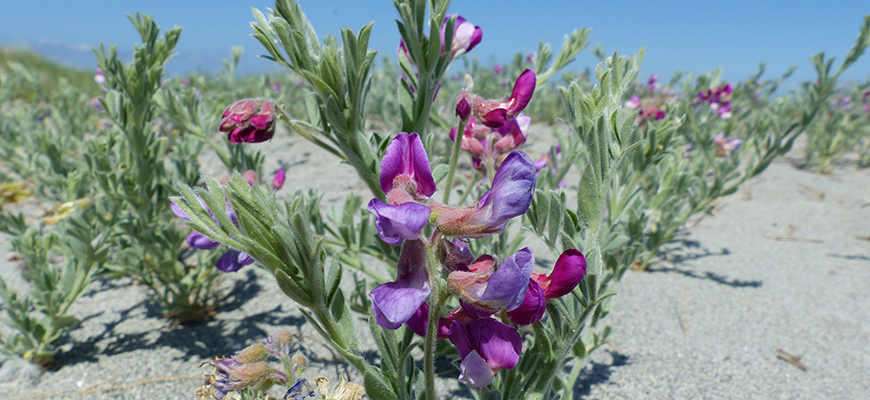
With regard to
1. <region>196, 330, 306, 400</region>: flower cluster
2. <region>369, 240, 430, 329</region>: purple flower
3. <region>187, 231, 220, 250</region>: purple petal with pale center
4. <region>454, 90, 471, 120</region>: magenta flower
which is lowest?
<region>196, 330, 306, 400</region>: flower cluster

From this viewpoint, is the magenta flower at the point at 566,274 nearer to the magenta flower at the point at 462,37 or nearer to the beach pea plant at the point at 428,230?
the beach pea plant at the point at 428,230

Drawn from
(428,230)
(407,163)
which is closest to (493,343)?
(428,230)

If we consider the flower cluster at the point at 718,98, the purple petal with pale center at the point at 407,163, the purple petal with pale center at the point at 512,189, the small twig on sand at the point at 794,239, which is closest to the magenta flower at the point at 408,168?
the purple petal with pale center at the point at 407,163

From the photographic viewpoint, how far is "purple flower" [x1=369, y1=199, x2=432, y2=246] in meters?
0.59

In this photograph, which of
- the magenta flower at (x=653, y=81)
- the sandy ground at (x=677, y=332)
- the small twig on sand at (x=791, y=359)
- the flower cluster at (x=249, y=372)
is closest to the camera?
the flower cluster at (x=249, y=372)

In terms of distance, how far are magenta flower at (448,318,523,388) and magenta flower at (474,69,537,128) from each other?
439mm

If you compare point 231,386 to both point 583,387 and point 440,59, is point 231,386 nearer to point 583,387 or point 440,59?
Answer: point 440,59

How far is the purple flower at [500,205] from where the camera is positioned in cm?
62

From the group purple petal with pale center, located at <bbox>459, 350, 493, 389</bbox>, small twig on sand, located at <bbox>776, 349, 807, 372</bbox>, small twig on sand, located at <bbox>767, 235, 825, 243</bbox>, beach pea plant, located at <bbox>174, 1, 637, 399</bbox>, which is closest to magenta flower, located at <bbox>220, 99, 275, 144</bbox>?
beach pea plant, located at <bbox>174, 1, 637, 399</bbox>

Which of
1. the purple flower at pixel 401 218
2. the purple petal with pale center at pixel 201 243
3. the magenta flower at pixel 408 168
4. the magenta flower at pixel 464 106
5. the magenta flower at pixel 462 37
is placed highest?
the magenta flower at pixel 462 37

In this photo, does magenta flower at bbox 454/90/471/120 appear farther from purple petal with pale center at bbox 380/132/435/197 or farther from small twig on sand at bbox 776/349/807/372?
small twig on sand at bbox 776/349/807/372

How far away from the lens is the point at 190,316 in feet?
6.22

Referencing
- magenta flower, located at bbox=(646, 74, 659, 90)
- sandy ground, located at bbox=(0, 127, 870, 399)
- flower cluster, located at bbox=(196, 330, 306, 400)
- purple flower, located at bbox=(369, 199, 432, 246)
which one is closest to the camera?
purple flower, located at bbox=(369, 199, 432, 246)

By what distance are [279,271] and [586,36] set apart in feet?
4.50
